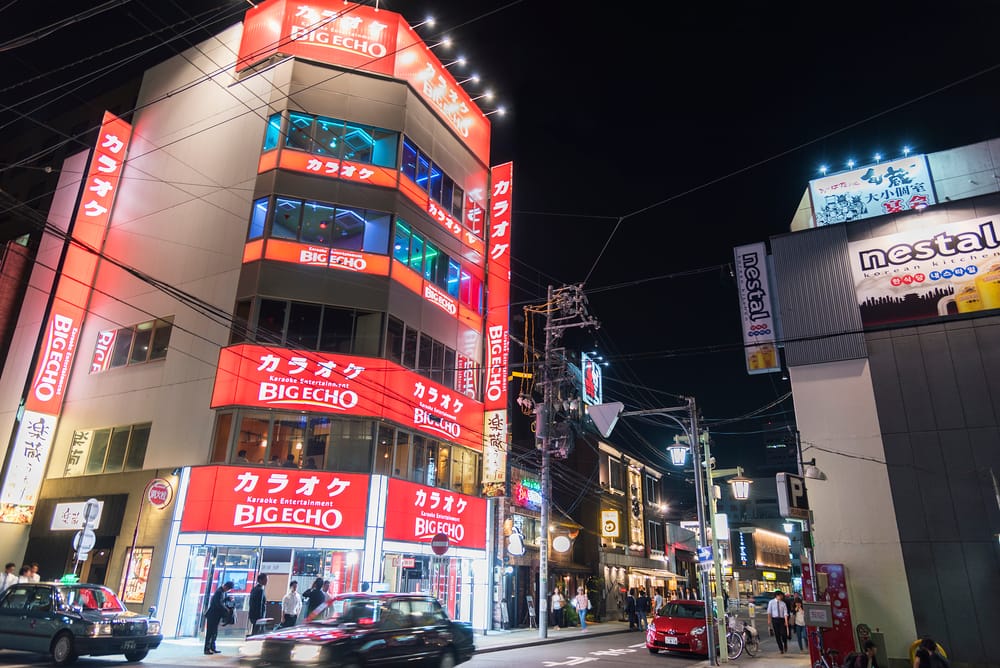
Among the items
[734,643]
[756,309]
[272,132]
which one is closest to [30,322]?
[272,132]

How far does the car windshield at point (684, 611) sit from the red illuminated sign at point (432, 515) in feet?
24.7

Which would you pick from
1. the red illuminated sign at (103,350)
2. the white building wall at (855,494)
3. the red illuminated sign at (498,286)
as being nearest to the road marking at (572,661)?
the white building wall at (855,494)

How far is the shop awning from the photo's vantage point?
139 feet

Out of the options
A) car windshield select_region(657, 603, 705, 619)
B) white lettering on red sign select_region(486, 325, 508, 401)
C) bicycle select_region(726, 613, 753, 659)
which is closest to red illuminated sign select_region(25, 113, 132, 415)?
white lettering on red sign select_region(486, 325, 508, 401)

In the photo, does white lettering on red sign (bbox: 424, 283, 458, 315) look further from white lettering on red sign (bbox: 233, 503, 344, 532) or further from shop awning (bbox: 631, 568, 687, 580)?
shop awning (bbox: 631, 568, 687, 580)

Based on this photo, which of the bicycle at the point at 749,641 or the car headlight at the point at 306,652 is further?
the bicycle at the point at 749,641

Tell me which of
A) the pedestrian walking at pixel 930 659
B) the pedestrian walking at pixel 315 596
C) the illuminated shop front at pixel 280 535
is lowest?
the pedestrian walking at pixel 930 659

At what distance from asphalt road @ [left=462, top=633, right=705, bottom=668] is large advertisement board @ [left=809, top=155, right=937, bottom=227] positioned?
14.5m

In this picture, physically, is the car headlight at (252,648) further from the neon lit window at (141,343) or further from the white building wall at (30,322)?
the white building wall at (30,322)

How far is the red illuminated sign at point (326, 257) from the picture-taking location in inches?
828

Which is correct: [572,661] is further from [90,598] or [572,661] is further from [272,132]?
[272,132]

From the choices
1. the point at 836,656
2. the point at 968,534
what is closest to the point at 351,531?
the point at 836,656

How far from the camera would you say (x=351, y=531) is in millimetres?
18969

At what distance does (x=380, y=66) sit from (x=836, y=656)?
24.8 metres
